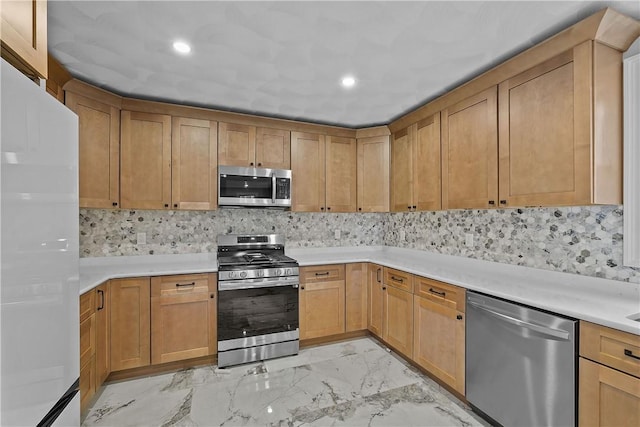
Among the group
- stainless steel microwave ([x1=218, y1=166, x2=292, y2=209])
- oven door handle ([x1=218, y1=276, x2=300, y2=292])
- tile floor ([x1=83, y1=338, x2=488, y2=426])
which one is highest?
stainless steel microwave ([x1=218, y1=166, x2=292, y2=209])

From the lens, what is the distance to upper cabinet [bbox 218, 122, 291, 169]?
314 centimetres

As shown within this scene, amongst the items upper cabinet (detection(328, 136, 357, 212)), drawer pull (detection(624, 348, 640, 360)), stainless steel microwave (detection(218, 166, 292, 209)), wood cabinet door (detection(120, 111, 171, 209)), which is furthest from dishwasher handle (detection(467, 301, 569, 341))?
wood cabinet door (detection(120, 111, 171, 209))

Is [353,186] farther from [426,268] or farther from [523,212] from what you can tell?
[523,212]

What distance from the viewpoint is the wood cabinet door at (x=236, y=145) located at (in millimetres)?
3123

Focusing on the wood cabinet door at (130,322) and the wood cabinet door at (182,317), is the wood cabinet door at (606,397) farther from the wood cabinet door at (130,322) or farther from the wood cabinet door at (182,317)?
the wood cabinet door at (130,322)

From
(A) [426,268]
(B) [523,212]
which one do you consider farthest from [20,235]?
(B) [523,212]

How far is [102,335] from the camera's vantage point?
7.53 ft

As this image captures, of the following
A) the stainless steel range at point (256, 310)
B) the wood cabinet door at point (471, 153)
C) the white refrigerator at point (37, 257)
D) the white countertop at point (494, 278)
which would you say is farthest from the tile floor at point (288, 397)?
the wood cabinet door at point (471, 153)

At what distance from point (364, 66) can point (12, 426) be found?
2405 millimetres

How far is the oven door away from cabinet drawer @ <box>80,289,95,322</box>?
0.93 meters

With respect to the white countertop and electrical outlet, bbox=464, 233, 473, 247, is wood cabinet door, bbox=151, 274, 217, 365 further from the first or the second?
electrical outlet, bbox=464, 233, 473, 247

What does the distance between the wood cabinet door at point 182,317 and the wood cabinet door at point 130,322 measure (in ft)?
0.17

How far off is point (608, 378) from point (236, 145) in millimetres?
3171

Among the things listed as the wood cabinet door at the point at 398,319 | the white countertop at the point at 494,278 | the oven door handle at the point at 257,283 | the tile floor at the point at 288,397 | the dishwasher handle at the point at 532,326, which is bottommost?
the tile floor at the point at 288,397
